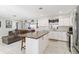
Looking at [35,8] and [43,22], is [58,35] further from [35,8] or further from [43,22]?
[35,8]

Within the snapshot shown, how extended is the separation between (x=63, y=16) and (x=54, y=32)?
148cm

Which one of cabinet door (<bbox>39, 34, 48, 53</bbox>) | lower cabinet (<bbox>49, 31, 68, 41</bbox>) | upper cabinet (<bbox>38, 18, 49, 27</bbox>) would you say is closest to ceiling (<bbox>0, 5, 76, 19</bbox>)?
cabinet door (<bbox>39, 34, 48, 53</bbox>)

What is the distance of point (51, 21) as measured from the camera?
6.99m

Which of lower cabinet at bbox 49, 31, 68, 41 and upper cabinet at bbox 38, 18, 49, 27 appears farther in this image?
upper cabinet at bbox 38, 18, 49, 27

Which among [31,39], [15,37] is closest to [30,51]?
[31,39]

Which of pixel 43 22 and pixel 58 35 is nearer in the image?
pixel 58 35

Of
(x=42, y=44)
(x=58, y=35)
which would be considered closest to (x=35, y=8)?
(x=42, y=44)

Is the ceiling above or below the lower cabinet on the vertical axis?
above

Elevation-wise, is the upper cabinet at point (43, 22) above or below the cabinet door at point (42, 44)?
above

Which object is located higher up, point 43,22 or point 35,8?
A: point 35,8

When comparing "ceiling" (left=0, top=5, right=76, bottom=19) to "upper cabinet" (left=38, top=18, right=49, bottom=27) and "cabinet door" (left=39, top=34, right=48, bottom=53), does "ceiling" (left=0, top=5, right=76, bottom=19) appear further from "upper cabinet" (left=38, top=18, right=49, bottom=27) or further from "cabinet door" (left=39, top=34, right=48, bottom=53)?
"upper cabinet" (left=38, top=18, right=49, bottom=27)

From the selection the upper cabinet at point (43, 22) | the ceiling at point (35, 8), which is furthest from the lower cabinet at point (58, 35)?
the ceiling at point (35, 8)

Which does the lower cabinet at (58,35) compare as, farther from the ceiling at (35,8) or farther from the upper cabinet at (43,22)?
the ceiling at (35,8)
